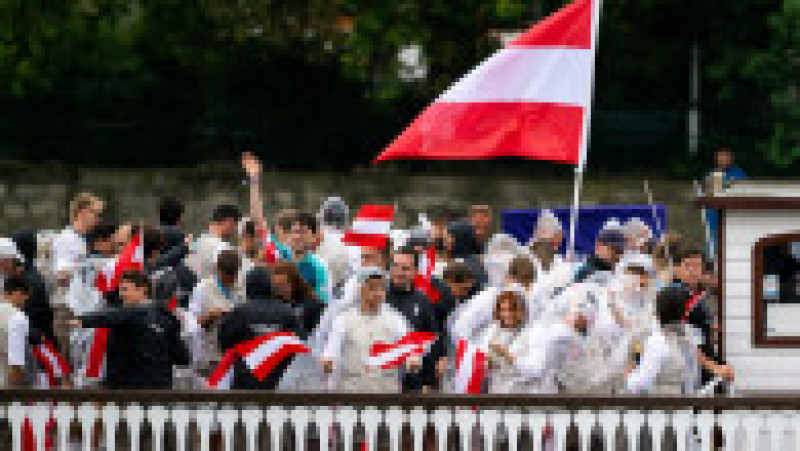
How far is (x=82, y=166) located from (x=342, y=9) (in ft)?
16.2

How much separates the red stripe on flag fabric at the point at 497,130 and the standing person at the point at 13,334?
10.4 feet

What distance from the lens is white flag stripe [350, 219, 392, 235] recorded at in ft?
74.7

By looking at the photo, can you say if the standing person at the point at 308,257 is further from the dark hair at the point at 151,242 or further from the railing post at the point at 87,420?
A: the railing post at the point at 87,420

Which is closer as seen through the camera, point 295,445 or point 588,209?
point 295,445

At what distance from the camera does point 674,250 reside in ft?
68.0

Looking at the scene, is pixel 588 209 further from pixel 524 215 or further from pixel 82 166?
pixel 82 166

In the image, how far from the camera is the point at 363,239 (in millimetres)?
22562

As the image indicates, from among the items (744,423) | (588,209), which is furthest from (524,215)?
(744,423)

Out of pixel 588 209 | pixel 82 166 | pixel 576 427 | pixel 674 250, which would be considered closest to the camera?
pixel 576 427

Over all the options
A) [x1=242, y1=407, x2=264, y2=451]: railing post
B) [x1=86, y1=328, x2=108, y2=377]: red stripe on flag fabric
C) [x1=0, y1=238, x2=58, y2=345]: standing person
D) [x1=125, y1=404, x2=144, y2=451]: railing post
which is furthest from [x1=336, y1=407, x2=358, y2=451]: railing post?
[x1=0, y1=238, x2=58, y2=345]: standing person

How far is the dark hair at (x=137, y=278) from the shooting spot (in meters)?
18.1

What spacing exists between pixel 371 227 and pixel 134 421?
5.57m

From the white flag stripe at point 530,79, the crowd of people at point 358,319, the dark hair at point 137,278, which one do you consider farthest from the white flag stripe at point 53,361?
the white flag stripe at point 530,79

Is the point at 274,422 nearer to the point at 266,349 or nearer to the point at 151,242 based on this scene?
the point at 266,349
